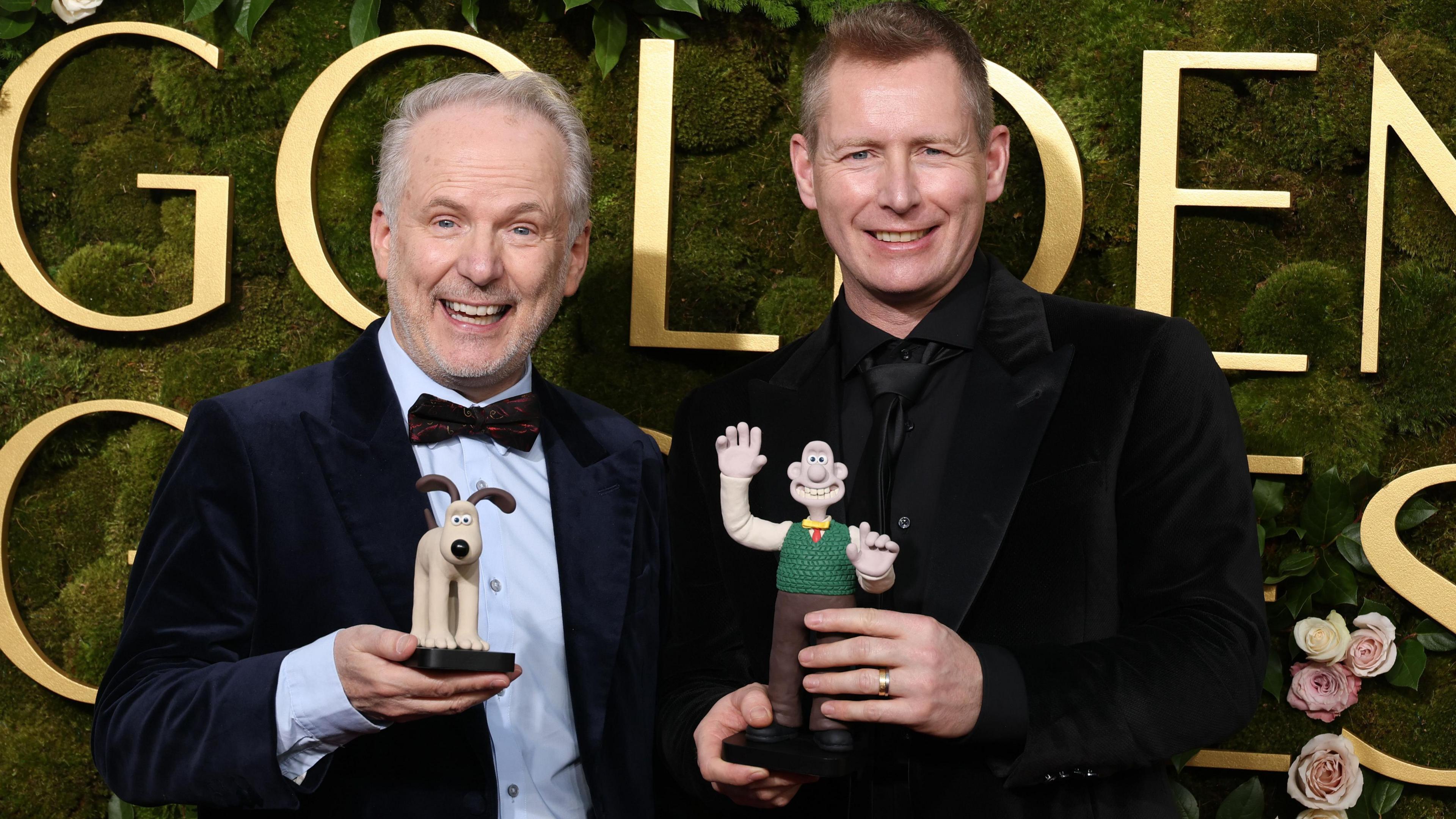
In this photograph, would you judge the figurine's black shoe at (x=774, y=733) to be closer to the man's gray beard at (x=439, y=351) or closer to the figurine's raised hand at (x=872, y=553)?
the figurine's raised hand at (x=872, y=553)

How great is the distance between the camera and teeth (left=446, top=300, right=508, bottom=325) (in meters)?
2.26

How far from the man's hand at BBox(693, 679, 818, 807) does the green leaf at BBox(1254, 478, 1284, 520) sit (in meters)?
1.48

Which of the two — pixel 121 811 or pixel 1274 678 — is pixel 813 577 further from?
pixel 121 811

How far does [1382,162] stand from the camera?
291cm

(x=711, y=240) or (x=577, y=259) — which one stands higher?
(x=711, y=240)

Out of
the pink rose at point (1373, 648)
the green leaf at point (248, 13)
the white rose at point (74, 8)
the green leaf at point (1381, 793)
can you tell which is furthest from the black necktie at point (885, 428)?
the white rose at point (74, 8)

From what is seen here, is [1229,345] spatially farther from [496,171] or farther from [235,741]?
[235,741]

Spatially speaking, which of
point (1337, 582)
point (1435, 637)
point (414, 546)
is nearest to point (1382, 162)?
point (1337, 582)

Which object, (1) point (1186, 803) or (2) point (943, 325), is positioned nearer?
(2) point (943, 325)

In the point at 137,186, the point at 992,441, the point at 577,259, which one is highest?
the point at 137,186

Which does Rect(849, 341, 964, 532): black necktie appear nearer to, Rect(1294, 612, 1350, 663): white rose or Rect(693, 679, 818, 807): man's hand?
Rect(693, 679, 818, 807): man's hand

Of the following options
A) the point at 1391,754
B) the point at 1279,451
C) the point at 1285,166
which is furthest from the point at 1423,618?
the point at 1285,166

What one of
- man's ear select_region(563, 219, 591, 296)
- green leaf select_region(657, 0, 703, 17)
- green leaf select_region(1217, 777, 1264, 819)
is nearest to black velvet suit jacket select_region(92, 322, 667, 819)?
man's ear select_region(563, 219, 591, 296)

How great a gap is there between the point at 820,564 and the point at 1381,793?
6.43ft
